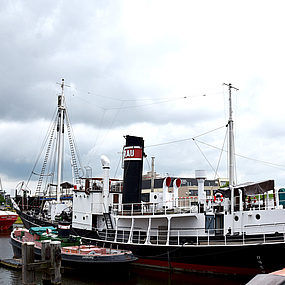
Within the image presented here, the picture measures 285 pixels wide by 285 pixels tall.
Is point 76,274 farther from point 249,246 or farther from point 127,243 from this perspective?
point 249,246

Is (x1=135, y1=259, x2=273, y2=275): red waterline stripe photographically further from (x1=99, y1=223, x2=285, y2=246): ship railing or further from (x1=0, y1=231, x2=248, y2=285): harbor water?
(x1=99, y1=223, x2=285, y2=246): ship railing

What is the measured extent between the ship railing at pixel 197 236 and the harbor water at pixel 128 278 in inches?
67.6

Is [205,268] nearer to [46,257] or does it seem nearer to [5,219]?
[46,257]

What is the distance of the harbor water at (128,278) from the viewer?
16969 mm

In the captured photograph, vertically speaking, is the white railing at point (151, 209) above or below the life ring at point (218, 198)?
below

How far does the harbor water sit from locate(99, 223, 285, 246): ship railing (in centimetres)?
172

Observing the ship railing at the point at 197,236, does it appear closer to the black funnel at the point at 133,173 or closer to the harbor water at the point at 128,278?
the harbor water at the point at 128,278

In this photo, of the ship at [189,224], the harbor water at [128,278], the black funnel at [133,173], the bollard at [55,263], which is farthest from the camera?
the black funnel at [133,173]

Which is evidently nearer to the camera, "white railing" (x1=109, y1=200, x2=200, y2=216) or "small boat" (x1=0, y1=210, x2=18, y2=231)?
"white railing" (x1=109, y1=200, x2=200, y2=216)

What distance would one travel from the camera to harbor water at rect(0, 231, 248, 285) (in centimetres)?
1697

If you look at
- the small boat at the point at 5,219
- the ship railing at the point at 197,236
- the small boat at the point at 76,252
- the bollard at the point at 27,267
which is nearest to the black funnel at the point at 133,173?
the ship railing at the point at 197,236

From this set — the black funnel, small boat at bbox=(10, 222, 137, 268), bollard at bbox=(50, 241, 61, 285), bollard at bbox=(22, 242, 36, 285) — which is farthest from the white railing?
bollard at bbox=(22, 242, 36, 285)

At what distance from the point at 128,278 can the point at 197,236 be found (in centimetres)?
441

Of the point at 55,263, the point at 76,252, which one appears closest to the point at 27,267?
the point at 55,263
